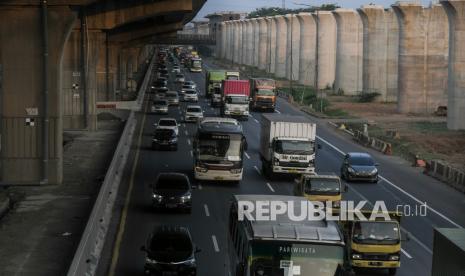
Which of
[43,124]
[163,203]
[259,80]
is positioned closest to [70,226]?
[163,203]

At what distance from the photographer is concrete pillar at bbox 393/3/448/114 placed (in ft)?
309

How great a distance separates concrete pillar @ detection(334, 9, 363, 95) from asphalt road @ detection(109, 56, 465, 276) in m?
54.0

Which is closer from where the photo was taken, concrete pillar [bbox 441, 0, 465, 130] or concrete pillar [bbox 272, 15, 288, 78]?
concrete pillar [bbox 441, 0, 465, 130]

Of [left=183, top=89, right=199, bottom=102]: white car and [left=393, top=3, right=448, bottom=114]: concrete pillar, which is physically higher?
[left=393, top=3, right=448, bottom=114]: concrete pillar

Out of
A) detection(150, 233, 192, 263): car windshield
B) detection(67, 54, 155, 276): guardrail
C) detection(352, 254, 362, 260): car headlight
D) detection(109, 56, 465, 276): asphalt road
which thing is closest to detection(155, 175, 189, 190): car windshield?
detection(109, 56, 465, 276): asphalt road

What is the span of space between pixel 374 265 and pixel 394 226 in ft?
4.18

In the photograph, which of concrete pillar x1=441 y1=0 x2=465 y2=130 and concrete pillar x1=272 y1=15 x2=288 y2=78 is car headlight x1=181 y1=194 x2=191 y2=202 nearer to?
concrete pillar x1=441 y1=0 x2=465 y2=130

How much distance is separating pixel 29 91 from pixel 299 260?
22.4 meters

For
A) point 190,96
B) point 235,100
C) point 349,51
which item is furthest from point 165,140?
point 349,51

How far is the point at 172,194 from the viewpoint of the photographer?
116 ft

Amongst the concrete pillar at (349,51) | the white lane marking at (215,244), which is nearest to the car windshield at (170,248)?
the white lane marking at (215,244)

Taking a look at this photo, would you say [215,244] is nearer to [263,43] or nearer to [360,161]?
[360,161]

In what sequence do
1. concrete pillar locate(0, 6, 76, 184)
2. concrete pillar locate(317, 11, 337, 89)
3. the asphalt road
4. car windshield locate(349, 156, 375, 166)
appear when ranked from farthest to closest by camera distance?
concrete pillar locate(317, 11, 337, 89), car windshield locate(349, 156, 375, 166), concrete pillar locate(0, 6, 76, 184), the asphalt road

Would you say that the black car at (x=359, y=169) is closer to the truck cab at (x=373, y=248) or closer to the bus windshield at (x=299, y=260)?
the truck cab at (x=373, y=248)
